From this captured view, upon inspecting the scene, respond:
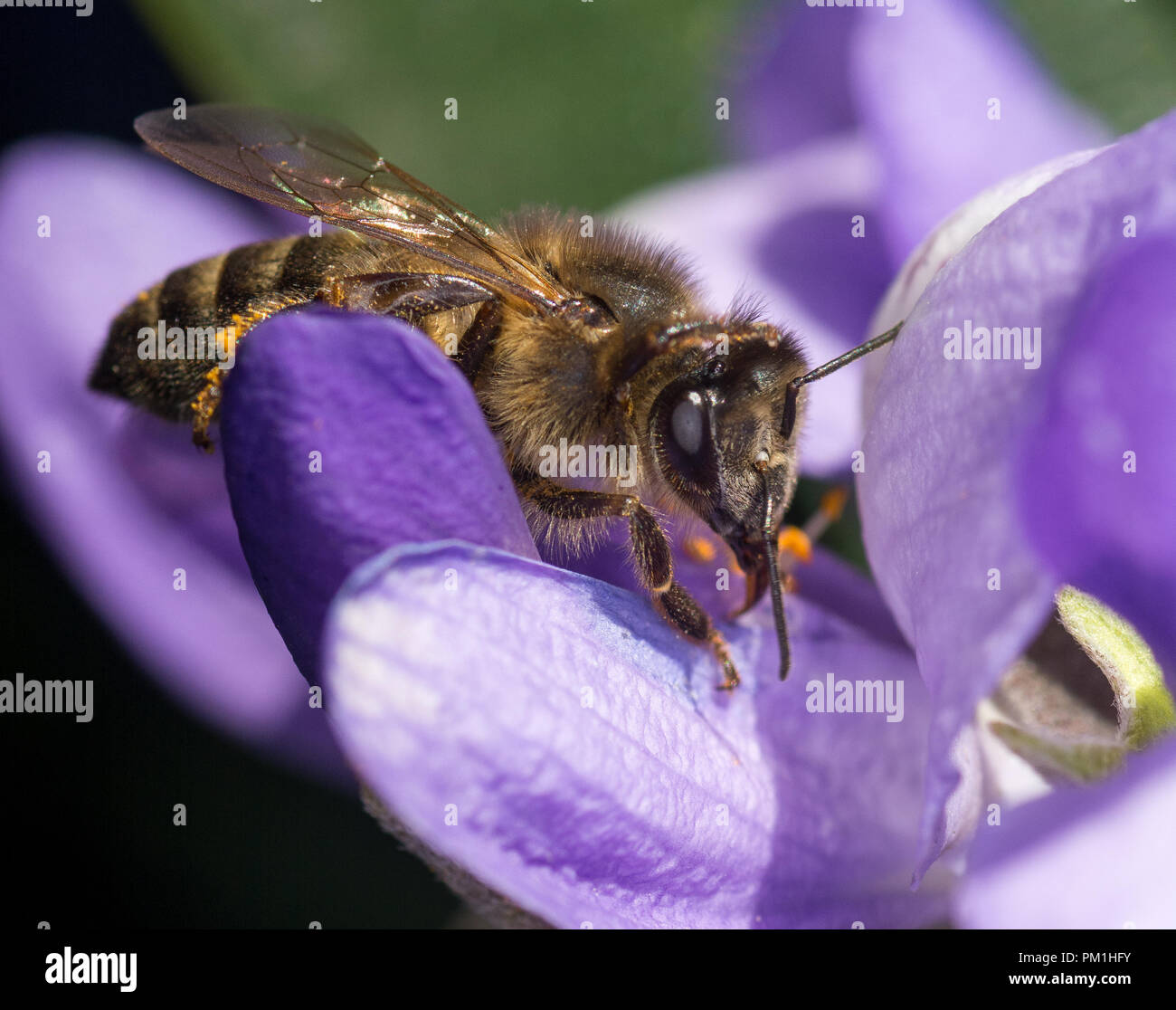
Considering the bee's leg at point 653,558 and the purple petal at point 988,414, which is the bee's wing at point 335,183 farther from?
the purple petal at point 988,414

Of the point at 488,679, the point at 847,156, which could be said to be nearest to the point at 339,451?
the point at 488,679

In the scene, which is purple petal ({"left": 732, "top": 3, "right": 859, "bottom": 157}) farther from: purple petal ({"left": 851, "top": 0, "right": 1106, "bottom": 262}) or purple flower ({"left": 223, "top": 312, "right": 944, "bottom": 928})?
purple flower ({"left": 223, "top": 312, "right": 944, "bottom": 928})

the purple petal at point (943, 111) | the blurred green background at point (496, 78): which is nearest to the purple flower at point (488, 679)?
the purple petal at point (943, 111)

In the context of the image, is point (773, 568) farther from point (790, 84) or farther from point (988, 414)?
point (790, 84)

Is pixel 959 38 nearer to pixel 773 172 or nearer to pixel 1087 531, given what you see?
pixel 773 172

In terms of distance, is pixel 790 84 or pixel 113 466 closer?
pixel 113 466
